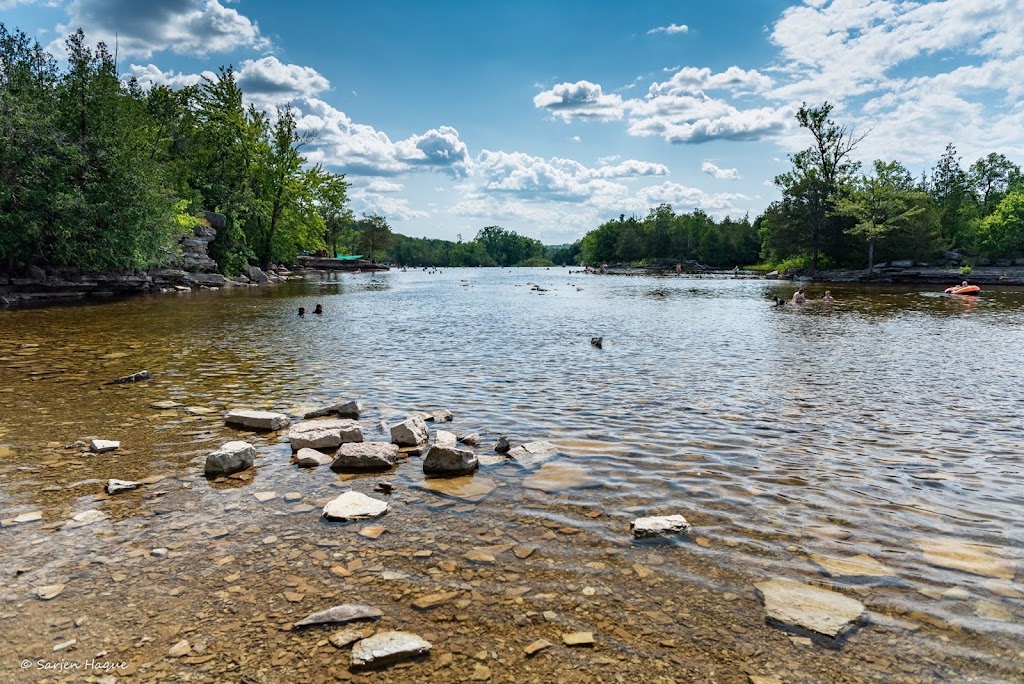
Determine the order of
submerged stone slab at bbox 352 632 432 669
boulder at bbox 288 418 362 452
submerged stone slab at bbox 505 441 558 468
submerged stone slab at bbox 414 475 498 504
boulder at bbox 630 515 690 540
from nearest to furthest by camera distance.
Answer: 1. submerged stone slab at bbox 352 632 432 669
2. boulder at bbox 630 515 690 540
3. submerged stone slab at bbox 414 475 498 504
4. submerged stone slab at bbox 505 441 558 468
5. boulder at bbox 288 418 362 452

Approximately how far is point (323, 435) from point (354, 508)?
261cm

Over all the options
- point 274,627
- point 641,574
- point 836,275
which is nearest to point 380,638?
point 274,627

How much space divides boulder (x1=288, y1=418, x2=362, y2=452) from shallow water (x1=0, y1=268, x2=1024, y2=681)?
1.50 feet

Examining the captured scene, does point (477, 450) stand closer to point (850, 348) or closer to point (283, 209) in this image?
point (850, 348)

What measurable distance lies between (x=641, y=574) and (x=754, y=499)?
8.10 feet

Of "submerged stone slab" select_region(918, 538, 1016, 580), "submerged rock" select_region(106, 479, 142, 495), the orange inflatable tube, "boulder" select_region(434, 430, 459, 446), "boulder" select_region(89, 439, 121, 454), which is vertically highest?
the orange inflatable tube

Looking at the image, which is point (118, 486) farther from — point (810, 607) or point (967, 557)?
point (967, 557)

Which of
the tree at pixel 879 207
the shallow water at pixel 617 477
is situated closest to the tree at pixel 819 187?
the tree at pixel 879 207

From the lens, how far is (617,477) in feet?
25.2

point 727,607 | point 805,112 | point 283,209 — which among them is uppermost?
point 805,112

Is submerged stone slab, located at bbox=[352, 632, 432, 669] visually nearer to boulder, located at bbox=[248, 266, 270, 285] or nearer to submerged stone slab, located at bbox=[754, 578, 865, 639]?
submerged stone slab, located at bbox=[754, 578, 865, 639]

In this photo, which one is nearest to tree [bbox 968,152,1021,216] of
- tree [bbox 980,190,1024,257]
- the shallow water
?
tree [bbox 980,190,1024,257]

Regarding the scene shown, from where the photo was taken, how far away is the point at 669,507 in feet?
21.9

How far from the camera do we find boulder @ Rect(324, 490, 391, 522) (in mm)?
6270
